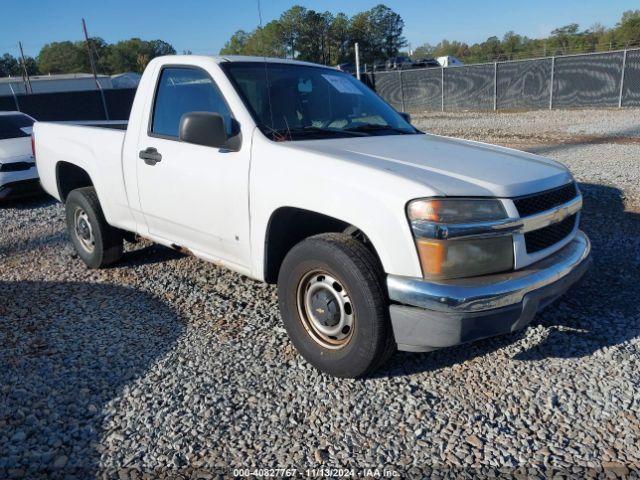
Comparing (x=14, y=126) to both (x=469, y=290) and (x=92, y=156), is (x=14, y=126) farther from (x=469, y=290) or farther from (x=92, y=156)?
(x=469, y=290)

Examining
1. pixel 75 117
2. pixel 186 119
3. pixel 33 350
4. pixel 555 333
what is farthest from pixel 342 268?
pixel 75 117

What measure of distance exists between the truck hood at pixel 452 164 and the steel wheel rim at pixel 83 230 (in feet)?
9.36

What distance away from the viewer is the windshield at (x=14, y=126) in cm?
941

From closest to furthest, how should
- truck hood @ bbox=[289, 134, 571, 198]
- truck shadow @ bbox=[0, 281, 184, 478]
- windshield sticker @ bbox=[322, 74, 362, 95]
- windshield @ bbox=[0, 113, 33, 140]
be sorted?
truck shadow @ bbox=[0, 281, 184, 478]
truck hood @ bbox=[289, 134, 571, 198]
windshield sticker @ bbox=[322, 74, 362, 95]
windshield @ bbox=[0, 113, 33, 140]

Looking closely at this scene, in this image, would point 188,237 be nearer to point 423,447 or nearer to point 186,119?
point 186,119

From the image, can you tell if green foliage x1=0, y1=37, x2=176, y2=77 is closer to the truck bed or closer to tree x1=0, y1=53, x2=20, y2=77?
tree x1=0, y1=53, x2=20, y2=77

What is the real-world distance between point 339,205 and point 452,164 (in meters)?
0.75

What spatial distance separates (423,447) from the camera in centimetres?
265

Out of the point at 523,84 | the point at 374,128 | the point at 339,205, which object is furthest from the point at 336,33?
the point at 523,84

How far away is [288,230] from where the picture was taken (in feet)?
11.6

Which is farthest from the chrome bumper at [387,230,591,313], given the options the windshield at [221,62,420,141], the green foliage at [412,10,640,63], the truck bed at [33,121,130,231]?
the green foliage at [412,10,640,63]

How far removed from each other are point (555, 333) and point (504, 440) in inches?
49.2

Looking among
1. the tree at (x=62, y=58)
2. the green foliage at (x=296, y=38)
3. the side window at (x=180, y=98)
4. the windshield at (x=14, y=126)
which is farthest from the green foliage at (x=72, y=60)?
the side window at (x=180, y=98)

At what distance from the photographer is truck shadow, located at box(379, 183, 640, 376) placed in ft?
11.3
